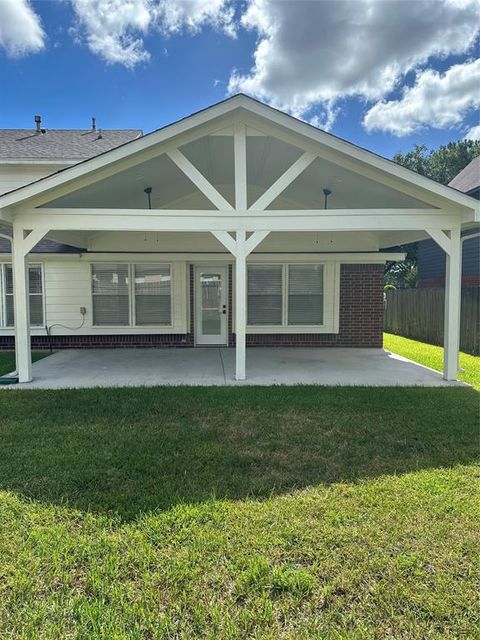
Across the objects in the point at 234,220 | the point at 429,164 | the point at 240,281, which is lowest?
the point at 240,281

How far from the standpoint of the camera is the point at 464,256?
54.1ft

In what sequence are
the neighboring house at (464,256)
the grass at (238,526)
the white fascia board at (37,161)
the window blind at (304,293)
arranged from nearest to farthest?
the grass at (238,526), the window blind at (304,293), the white fascia board at (37,161), the neighboring house at (464,256)

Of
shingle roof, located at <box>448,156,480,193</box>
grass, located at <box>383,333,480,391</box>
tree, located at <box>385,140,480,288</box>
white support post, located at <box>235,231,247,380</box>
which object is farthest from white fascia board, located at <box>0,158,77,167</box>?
tree, located at <box>385,140,480,288</box>

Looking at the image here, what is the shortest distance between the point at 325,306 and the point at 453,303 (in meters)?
4.09

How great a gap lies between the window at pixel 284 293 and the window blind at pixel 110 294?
3280 mm

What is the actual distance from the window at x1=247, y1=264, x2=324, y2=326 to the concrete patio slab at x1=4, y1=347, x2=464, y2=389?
3.05 feet

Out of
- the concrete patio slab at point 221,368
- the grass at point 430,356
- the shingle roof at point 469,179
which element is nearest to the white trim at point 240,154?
the concrete patio slab at point 221,368

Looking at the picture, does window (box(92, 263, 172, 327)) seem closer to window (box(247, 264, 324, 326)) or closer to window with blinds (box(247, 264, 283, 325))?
window with blinds (box(247, 264, 283, 325))

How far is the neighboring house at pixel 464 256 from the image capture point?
1562cm

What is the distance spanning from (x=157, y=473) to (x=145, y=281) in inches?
294

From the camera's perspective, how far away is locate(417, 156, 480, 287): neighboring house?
15.6 meters

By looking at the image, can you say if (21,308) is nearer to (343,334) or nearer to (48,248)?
(48,248)

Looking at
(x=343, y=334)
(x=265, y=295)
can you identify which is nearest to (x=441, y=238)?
(x=343, y=334)

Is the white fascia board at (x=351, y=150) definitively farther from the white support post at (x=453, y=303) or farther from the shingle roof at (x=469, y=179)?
the shingle roof at (x=469, y=179)
